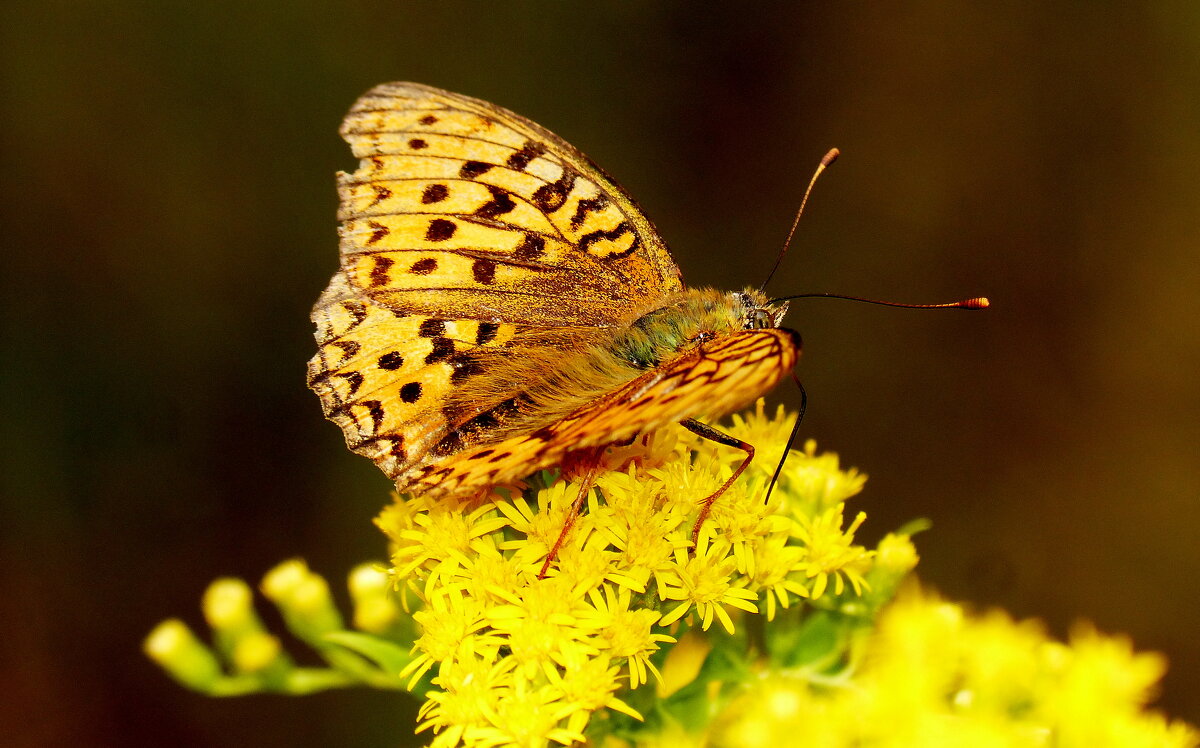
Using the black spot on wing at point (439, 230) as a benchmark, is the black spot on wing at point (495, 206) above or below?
above

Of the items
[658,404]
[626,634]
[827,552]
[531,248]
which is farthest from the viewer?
[531,248]

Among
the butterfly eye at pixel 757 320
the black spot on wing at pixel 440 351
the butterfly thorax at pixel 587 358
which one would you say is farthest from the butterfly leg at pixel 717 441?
the black spot on wing at pixel 440 351

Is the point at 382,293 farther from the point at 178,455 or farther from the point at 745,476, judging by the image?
the point at 178,455

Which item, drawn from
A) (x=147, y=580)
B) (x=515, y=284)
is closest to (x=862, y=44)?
(x=515, y=284)

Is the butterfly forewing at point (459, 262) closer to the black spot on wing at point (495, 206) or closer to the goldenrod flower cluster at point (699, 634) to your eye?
the black spot on wing at point (495, 206)

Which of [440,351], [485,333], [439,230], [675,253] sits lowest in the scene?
[440,351]

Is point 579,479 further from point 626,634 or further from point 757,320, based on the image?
point 757,320

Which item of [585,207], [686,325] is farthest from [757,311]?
[585,207]
